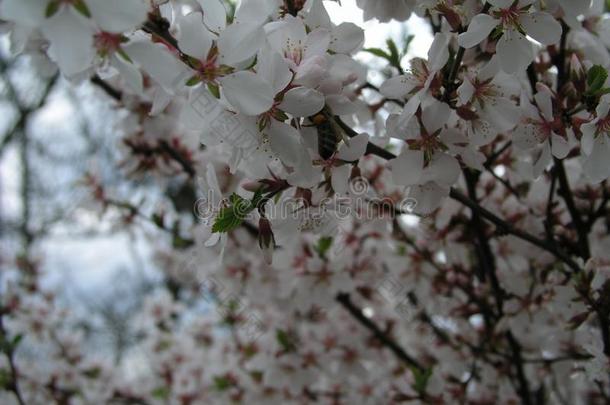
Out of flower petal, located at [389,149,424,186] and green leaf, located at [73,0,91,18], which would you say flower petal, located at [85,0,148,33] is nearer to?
green leaf, located at [73,0,91,18]

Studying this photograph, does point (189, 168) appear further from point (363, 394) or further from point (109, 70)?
point (363, 394)

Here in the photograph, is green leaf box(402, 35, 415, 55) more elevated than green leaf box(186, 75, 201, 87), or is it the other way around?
green leaf box(186, 75, 201, 87)

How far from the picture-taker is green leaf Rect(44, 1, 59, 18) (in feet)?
2.35

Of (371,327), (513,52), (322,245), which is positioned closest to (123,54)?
(513,52)

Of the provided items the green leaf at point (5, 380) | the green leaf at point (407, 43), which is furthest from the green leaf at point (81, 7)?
the green leaf at point (5, 380)

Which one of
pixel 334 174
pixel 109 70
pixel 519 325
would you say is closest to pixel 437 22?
pixel 334 174

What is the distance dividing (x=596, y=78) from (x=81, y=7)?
91cm

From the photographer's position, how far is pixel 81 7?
29.0 inches

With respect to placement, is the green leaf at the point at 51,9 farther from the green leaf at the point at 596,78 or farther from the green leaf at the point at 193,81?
the green leaf at the point at 596,78

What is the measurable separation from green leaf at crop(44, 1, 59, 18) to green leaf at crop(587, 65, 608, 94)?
0.94 metres

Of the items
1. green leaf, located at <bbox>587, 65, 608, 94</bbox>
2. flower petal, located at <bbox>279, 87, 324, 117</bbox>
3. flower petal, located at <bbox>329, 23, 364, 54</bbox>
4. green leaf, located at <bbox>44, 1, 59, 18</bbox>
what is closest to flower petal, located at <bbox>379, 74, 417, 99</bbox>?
flower petal, located at <bbox>329, 23, 364, 54</bbox>

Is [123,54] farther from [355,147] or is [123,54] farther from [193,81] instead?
[355,147]

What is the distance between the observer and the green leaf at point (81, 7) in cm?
73

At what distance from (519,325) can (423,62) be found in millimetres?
1089
